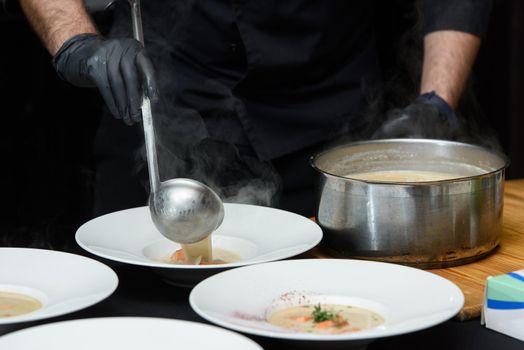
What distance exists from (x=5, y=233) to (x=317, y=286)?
85.4 inches

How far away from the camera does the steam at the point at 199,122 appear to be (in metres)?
2.35

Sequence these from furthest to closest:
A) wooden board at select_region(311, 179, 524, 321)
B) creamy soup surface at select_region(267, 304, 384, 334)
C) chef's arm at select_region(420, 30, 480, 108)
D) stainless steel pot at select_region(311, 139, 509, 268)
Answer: chef's arm at select_region(420, 30, 480, 108), stainless steel pot at select_region(311, 139, 509, 268), wooden board at select_region(311, 179, 524, 321), creamy soup surface at select_region(267, 304, 384, 334)

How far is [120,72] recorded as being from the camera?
1753 mm

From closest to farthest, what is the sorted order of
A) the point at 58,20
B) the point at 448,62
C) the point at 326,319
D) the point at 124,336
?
the point at 124,336, the point at 326,319, the point at 58,20, the point at 448,62

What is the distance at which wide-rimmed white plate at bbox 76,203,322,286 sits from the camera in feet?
4.97

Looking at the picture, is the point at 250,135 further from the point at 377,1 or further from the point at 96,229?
the point at 96,229

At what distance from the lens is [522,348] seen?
1287 millimetres

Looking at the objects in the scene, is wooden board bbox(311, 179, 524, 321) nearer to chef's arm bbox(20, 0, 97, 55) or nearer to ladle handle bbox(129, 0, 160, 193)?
ladle handle bbox(129, 0, 160, 193)

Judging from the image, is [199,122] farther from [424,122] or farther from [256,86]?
[424,122]

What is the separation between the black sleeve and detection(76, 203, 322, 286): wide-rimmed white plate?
1.02 meters

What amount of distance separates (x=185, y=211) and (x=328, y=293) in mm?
316

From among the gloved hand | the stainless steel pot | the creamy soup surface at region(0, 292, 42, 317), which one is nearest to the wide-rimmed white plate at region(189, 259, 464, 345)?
the stainless steel pot

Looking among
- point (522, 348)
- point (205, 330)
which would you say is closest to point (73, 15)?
point (205, 330)

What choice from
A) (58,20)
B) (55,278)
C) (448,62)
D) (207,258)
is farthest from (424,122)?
(55,278)
